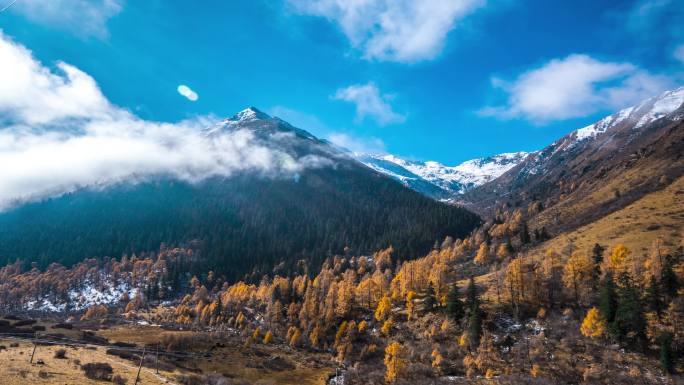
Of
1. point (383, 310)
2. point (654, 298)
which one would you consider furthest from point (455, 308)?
point (654, 298)

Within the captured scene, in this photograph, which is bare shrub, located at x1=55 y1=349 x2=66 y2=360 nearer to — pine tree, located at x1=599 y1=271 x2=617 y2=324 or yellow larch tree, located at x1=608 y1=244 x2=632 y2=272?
Result: pine tree, located at x1=599 y1=271 x2=617 y2=324

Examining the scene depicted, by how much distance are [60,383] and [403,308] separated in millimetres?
113281

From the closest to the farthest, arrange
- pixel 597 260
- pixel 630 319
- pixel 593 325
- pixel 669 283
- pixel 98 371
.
A: pixel 98 371 < pixel 630 319 < pixel 593 325 < pixel 669 283 < pixel 597 260

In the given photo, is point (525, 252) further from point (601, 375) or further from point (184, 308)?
point (184, 308)

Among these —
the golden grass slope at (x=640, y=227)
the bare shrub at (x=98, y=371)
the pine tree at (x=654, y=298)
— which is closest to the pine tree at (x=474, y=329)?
the pine tree at (x=654, y=298)

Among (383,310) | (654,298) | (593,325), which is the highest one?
(654,298)

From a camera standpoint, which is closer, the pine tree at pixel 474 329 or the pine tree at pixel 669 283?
the pine tree at pixel 669 283

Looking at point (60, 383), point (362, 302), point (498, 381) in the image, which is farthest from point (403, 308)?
point (60, 383)

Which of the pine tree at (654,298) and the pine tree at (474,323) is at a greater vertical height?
the pine tree at (654,298)

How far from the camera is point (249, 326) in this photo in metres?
151

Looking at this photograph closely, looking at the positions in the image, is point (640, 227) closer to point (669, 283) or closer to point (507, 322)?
point (669, 283)

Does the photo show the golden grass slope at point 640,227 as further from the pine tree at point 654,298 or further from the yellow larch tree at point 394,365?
the yellow larch tree at point 394,365

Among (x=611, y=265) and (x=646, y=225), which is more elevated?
(x=646, y=225)

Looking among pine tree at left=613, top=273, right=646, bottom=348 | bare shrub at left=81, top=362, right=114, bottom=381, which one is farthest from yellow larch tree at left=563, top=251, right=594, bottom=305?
bare shrub at left=81, top=362, right=114, bottom=381
